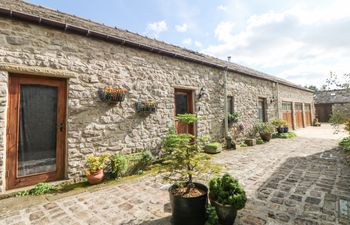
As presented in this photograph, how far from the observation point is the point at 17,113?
386 cm

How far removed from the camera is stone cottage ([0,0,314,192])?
381cm

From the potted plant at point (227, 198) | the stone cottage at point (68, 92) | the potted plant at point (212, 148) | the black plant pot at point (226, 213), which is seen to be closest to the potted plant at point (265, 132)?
the potted plant at point (212, 148)

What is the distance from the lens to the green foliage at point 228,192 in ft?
8.30

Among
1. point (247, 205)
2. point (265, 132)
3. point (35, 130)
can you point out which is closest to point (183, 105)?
point (247, 205)

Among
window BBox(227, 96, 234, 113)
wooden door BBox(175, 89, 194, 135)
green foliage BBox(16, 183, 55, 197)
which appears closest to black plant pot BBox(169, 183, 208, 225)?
green foliage BBox(16, 183, 55, 197)

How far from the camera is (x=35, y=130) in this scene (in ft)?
13.3

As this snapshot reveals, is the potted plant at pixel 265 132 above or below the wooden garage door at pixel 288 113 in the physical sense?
below

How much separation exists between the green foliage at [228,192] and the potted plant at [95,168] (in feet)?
9.25

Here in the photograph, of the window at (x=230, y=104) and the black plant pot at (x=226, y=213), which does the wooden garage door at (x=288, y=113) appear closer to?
the window at (x=230, y=104)

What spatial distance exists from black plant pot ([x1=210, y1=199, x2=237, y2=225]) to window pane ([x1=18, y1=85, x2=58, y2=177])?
381 centimetres

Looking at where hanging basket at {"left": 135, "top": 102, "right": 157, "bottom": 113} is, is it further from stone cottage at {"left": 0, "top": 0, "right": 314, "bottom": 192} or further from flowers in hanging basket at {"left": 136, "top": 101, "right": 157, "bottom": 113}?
stone cottage at {"left": 0, "top": 0, "right": 314, "bottom": 192}

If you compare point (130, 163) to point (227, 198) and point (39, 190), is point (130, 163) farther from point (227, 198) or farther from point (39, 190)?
point (227, 198)

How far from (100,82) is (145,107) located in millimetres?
1444

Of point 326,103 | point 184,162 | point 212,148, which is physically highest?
point 326,103
